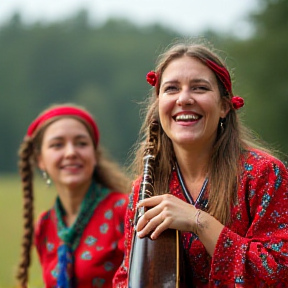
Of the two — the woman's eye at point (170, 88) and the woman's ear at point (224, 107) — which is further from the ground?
the woman's eye at point (170, 88)

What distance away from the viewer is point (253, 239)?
3701mm

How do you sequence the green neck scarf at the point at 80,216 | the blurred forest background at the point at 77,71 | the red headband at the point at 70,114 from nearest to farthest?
1. the green neck scarf at the point at 80,216
2. the red headband at the point at 70,114
3. the blurred forest background at the point at 77,71

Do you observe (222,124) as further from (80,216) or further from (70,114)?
(70,114)

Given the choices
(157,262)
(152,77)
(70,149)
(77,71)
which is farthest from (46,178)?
(77,71)

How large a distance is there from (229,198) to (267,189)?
0.22 m

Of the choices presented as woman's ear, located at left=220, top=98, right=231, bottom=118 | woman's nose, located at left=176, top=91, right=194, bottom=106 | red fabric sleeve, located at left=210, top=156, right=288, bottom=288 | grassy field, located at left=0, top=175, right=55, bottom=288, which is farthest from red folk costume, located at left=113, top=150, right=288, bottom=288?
grassy field, located at left=0, top=175, right=55, bottom=288

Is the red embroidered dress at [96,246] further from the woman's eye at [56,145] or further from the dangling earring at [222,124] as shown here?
the dangling earring at [222,124]

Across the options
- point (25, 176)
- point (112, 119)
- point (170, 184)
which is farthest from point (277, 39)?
point (112, 119)

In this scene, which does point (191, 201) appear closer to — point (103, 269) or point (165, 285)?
point (165, 285)

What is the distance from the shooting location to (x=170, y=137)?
4.04 meters

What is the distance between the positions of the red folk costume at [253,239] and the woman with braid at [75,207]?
137cm

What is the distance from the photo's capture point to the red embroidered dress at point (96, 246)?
5.22 meters

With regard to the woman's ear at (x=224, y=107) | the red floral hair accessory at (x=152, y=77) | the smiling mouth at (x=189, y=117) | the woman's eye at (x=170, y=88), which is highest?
the red floral hair accessory at (x=152, y=77)

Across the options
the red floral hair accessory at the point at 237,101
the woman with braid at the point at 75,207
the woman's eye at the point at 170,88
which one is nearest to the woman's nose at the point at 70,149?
the woman with braid at the point at 75,207
